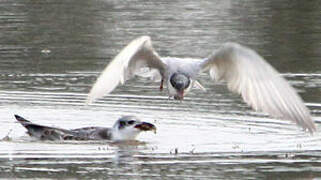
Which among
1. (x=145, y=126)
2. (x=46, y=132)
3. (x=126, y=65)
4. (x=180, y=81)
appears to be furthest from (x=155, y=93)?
(x=126, y=65)

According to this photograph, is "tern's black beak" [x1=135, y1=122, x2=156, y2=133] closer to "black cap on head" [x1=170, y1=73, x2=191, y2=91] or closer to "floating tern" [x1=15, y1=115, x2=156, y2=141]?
"floating tern" [x1=15, y1=115, x2=156, y2=141]

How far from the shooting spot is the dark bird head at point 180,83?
41.1ft

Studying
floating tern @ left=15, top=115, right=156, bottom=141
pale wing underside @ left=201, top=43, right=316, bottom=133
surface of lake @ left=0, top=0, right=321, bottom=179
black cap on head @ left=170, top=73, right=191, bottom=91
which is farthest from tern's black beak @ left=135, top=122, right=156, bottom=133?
pale wing underside @ left=201, top=43, right=316, bottom=133

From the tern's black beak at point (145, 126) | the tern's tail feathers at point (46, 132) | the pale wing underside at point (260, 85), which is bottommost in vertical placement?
the tern's tail feathers at point (46, 132)

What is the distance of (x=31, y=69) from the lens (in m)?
17.8

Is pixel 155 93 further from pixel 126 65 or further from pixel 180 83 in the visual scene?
pixel 126 65

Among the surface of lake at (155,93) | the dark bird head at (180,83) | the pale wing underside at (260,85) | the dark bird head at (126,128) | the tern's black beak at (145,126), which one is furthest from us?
the dark bird head at (126,128)

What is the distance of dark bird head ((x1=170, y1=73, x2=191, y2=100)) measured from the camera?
12.5 m

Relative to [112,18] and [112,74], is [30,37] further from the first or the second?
[112,74]

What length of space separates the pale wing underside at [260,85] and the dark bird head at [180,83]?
415 millimetres

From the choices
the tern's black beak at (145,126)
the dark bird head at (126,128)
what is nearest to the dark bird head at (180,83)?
the tern's black beak at (145,126)

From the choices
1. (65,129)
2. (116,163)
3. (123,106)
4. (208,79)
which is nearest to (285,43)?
(208,79)

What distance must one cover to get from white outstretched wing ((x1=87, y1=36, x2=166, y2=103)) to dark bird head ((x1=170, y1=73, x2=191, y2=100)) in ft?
1.22

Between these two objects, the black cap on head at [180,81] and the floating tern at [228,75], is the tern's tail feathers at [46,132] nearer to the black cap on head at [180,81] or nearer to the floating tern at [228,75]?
the floating tern at [228,75]
